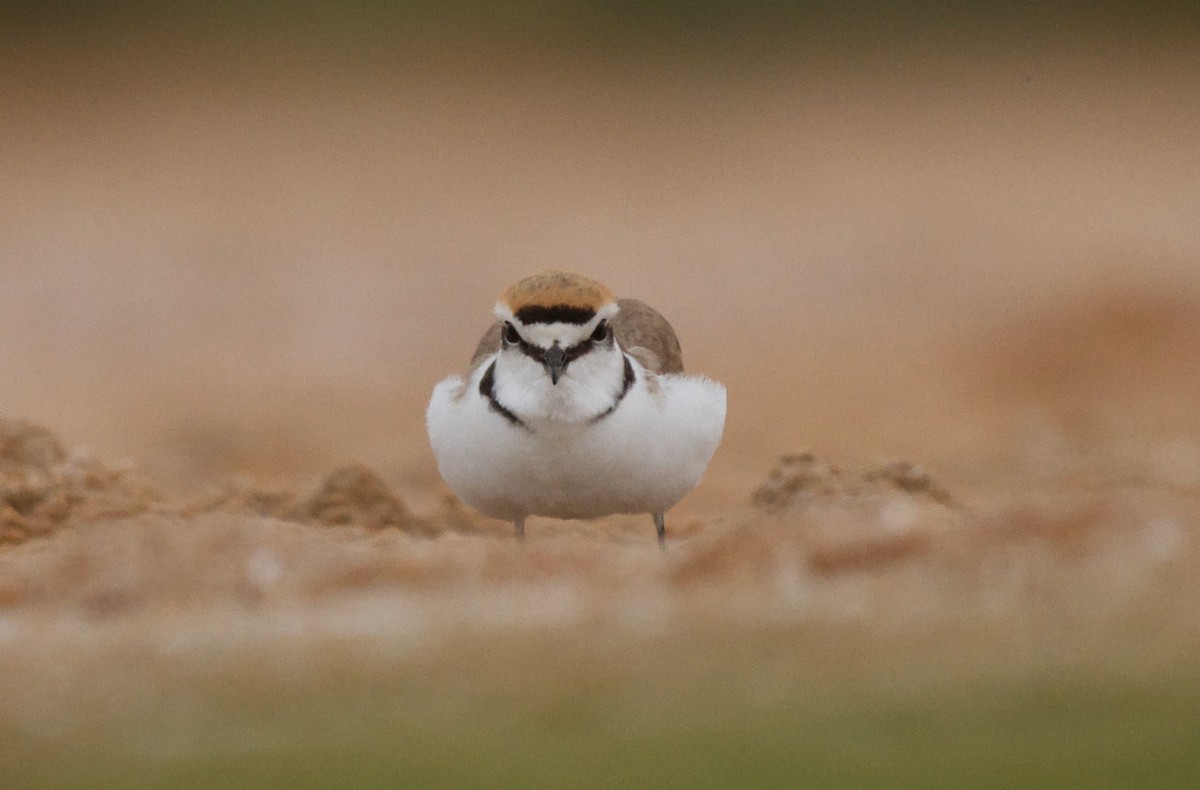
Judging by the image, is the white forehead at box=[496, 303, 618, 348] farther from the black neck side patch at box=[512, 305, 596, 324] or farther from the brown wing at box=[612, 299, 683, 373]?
the brown wing at box=[612, 299, 683, 373]

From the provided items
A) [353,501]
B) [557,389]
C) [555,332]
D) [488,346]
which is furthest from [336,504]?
[555,332]

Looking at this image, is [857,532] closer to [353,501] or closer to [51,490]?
[353,501]

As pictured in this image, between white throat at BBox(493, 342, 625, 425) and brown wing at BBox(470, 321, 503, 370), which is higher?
brown wing at BBox(470, 321, 503, 370)

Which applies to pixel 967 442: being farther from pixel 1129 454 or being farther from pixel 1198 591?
pixel 1198 591

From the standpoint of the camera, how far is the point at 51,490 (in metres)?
5.50

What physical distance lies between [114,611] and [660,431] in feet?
5.97

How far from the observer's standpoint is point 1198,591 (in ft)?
9.59

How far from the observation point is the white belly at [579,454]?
479 centimetres

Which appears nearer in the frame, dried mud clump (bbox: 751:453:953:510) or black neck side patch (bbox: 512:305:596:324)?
black neck side patch (bbox: 512:305:596:324)

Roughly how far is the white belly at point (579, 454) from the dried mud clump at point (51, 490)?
114cm

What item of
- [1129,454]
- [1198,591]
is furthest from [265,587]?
[1129,454]

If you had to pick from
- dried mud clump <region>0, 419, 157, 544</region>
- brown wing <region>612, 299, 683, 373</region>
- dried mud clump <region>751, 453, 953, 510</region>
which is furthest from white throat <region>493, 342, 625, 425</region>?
dried mud clump <region>0, 419, 157, 544</region>

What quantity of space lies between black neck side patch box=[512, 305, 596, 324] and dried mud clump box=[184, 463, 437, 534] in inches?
50.9

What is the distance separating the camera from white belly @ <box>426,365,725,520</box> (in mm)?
4789
